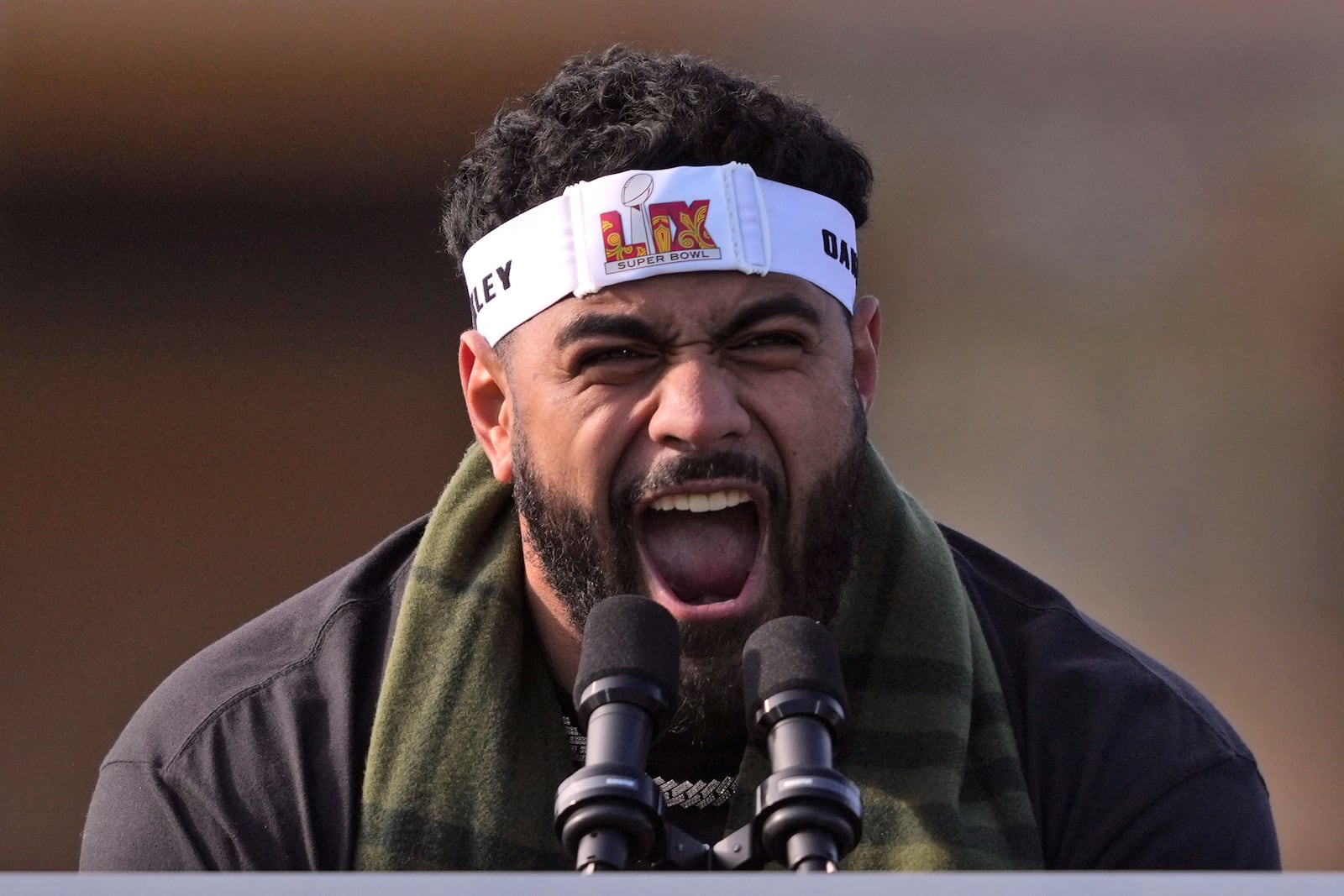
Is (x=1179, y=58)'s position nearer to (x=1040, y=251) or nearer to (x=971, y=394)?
(x=1040, y=251)

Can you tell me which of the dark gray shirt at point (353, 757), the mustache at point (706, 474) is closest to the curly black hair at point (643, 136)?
the mustache at point (706, 474)

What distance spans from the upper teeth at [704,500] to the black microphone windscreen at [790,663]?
1.97 ft

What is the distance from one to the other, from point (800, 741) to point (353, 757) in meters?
0.97

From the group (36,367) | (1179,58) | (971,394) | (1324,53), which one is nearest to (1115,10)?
(1179,58)

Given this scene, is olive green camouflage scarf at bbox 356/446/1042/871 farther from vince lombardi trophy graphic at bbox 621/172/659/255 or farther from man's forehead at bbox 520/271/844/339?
vince lombardi trophy graphic at bbox 621/172/659/255

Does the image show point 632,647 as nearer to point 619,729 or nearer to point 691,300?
point 619,729

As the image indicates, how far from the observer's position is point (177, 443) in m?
3.85

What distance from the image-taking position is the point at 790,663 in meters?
1.33

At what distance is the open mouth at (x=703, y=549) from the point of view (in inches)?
80.1

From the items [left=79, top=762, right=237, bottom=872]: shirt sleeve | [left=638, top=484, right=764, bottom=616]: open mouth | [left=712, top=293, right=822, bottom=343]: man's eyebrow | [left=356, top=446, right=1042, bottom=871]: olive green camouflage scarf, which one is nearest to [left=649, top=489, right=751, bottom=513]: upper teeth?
[left=638, top=484, right=764, bottom=616]: open mouth

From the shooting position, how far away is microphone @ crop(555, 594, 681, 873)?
3.80 feet

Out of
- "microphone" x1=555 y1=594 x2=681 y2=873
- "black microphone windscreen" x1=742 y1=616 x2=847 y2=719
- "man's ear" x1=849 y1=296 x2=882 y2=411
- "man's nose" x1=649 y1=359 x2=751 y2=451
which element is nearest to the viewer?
"microphone" x1=555 y1=594 x2=681 y2=873

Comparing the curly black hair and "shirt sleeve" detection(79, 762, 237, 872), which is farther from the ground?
the curly black hair

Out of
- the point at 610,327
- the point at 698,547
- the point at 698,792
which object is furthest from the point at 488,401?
the point at 698,792
